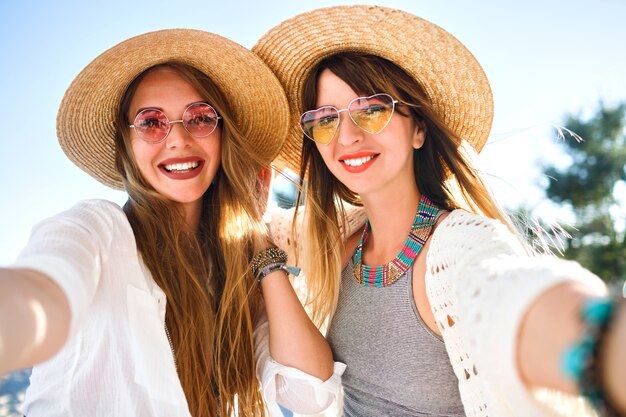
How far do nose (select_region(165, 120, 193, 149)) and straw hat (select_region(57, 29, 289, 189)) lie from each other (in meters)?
0.38

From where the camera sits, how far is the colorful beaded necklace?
2.53 m

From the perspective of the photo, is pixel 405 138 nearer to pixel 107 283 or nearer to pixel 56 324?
pixel 107 283

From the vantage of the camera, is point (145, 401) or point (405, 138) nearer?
point (145, 401)

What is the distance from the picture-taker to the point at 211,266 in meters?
2.90

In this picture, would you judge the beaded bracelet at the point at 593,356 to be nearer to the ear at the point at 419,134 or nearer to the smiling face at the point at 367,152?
the smiling face at the point at 367,152

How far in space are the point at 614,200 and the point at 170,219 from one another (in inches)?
839

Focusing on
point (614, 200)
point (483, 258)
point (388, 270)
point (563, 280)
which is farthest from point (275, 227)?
point (614, 200)

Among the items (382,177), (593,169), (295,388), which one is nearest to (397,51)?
(382,177)

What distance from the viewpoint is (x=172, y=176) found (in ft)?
9.10

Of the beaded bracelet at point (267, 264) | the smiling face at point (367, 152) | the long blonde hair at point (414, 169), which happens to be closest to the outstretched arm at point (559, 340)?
the long blonde hair at point (414, 169)

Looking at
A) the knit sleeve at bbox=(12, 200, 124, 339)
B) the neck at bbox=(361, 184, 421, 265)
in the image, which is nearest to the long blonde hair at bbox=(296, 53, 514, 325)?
the neck at bbox=(361, 184, 421, 265)

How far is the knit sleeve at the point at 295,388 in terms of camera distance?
2604 millimetres

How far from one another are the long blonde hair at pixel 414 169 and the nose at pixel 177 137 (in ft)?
2.37

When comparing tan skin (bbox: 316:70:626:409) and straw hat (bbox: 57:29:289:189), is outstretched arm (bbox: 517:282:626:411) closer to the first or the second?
tan skin (bbox: 316:70:626:409)
